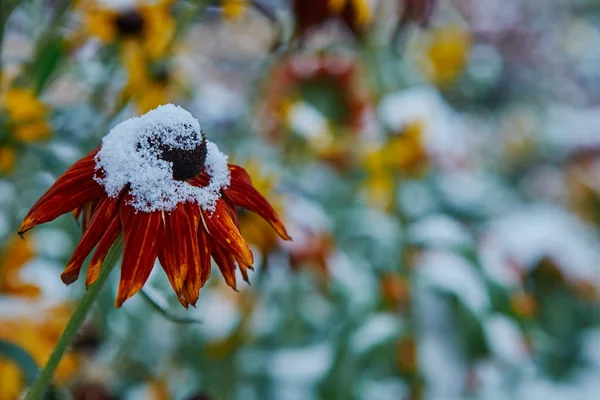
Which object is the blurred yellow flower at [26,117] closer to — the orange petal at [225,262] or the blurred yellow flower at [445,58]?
the orange petal at [225,262]

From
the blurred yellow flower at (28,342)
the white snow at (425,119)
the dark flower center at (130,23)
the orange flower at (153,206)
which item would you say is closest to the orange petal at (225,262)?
the orange flower at (153,206)

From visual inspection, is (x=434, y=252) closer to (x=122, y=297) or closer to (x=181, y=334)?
(x=181, y=334)

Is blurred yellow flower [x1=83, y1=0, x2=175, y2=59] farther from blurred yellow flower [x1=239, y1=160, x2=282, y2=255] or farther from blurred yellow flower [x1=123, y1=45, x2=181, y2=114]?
blurred yellow flower [x1=239, y1=160, x2=282, y2=255]

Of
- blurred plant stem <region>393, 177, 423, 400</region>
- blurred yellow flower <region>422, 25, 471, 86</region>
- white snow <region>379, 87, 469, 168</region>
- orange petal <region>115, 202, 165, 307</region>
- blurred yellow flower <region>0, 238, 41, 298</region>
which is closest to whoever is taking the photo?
orange petal <region>115, 202, 165, 307</region>

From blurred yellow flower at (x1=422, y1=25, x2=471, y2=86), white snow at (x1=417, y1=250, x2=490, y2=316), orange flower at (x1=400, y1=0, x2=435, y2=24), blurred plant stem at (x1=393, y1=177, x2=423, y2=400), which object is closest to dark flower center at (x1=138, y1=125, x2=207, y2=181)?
orange flower at (x1=400, y1=0, x2=435, y2=24)

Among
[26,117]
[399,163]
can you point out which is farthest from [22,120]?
[399,163]

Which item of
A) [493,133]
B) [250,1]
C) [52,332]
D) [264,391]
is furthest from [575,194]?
[52,332]

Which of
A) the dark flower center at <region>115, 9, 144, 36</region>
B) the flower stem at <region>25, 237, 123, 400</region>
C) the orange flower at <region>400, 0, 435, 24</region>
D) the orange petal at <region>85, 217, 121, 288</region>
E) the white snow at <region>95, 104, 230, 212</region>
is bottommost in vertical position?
the flower stem at <region>25, 237, 123, 400</region>
